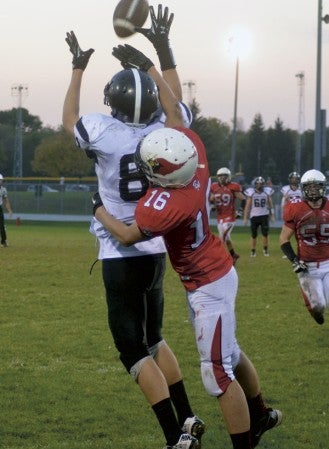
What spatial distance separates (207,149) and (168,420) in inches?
3149

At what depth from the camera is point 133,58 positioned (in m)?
5.14

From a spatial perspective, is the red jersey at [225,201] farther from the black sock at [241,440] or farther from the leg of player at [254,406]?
the black sock at [241,440]

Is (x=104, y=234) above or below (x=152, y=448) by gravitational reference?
above

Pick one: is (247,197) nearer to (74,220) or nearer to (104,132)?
(104,132)

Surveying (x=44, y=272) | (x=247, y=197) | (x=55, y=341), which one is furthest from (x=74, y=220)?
(x=55, y=341)

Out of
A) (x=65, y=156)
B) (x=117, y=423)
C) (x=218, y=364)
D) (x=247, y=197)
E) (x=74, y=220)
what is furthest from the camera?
(x=65, y=156)

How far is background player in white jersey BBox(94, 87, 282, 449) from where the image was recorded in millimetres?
4410

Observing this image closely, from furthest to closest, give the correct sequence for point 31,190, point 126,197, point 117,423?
1. point 31,190
2. point 117,423
3. point 126,197

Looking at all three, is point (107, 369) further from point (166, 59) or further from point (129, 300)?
point (166, 59)

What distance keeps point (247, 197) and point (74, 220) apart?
22393 millimetres

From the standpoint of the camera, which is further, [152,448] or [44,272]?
[44,272]

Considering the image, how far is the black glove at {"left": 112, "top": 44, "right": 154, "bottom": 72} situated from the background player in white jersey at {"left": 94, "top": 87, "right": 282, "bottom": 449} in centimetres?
66

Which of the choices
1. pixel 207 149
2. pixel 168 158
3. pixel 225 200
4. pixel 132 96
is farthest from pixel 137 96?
pixel 207 149

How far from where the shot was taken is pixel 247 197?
839 inches
